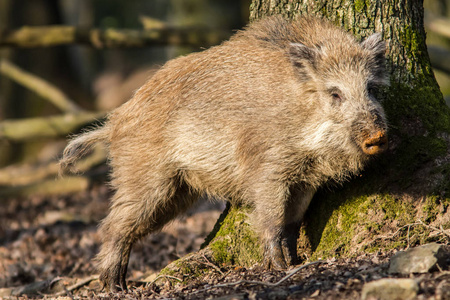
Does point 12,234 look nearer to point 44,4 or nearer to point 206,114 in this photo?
point 206,114

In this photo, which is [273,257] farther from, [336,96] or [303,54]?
[303,54]

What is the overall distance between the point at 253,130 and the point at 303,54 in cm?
79

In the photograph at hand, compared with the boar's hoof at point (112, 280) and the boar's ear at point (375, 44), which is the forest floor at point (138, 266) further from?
the boar's ear at point (375, 44)

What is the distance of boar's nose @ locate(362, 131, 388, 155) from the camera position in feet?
14.0

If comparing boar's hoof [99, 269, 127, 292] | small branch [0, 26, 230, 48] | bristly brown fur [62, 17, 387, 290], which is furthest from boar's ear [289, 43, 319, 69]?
small branch [0, 26, 230, 48]

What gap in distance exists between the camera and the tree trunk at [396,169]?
14.9 feet

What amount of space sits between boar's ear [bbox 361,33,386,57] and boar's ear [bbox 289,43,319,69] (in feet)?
1.37

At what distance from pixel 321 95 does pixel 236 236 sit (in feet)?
5.32

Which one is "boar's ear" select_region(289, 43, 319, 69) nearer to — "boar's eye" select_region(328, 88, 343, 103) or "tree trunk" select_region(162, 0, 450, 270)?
"boar's eye" select_region(328, 88, 343, 103)

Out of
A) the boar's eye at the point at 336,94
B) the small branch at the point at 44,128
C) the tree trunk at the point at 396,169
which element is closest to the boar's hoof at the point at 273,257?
the tree trunk at the point at 396,169

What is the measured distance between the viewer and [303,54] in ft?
15.1

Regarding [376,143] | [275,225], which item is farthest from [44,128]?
[376,143]

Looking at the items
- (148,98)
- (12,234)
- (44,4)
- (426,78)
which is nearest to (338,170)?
(426,78)

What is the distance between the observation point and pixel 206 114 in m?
5.16
